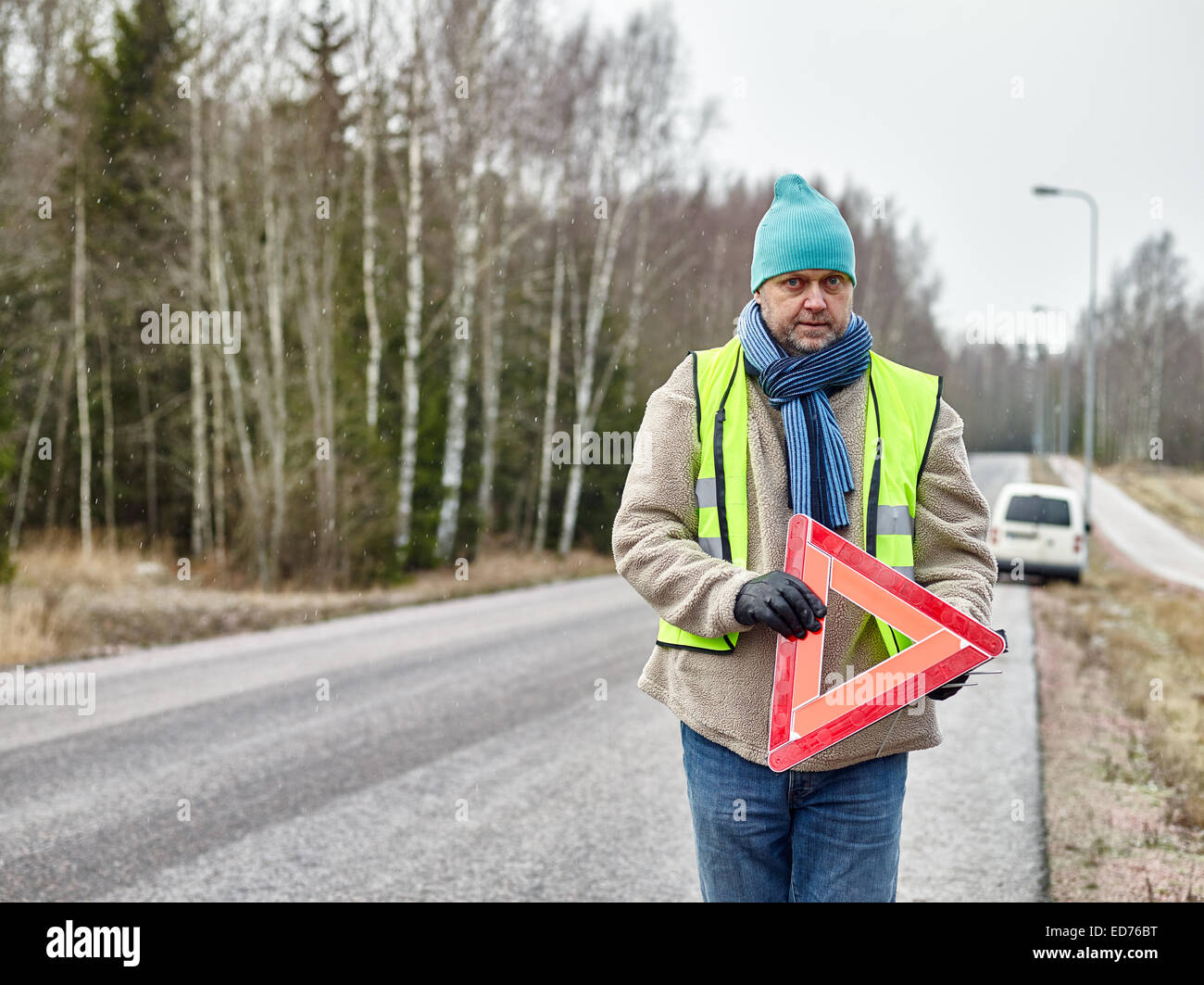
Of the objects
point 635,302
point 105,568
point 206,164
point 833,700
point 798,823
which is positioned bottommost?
point 105,568

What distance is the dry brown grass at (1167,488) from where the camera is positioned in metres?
37.9

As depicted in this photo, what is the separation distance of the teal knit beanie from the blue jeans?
0.98 m

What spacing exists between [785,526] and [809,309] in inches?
17.4

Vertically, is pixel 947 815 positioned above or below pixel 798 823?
below

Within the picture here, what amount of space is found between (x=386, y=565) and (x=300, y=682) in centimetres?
930

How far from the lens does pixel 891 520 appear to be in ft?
7.17

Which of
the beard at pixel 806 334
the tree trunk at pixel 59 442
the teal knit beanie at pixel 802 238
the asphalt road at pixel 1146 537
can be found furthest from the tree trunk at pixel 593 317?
the beard at pixel 806 334

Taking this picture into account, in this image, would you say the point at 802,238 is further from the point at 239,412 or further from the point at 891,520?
the point at 239,412

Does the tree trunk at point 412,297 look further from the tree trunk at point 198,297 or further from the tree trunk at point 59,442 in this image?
the tree trunk at point 59,442

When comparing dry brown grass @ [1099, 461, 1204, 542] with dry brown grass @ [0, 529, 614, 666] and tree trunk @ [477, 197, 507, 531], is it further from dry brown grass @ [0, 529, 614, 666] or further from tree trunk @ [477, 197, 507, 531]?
dry brown grass @ [0, 529, 614, 666]

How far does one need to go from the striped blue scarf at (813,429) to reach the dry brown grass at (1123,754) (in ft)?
9.34
